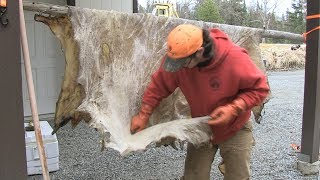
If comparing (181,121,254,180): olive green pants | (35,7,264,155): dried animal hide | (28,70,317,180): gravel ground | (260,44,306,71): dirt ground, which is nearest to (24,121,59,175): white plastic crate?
(28,70,317,180): gravel ground

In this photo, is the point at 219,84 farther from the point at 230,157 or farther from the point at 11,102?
the point at 11,102

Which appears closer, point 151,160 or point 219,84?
point 219,84

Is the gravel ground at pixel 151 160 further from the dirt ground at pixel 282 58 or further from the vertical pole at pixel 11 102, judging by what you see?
the dirt ground at pixel 282 58

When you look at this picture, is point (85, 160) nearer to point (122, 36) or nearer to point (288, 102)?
point (122, 36)

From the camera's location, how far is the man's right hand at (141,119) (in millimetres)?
3174

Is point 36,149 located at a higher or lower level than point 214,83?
lower

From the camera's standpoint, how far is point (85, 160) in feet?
18.3

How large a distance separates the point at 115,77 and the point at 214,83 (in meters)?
0.71

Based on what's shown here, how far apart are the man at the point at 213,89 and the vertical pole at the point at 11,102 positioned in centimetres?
81

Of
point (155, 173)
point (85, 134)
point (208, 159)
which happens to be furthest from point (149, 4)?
point (208, 159)

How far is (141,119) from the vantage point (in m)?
3.20

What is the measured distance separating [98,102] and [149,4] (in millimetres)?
22826

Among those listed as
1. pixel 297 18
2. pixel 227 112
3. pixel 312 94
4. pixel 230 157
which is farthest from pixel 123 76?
pixel 297 18

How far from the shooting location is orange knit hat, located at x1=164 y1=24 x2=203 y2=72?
107 inches
